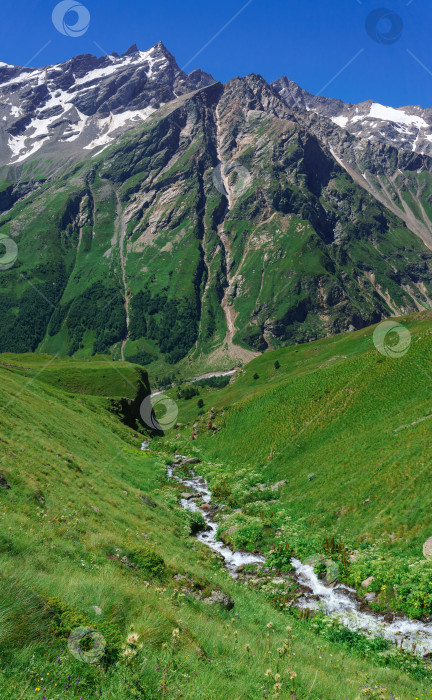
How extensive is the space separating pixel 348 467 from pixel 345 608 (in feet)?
49.9

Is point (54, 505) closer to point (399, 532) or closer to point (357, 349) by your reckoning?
point (399, 532)

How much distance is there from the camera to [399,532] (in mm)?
22203

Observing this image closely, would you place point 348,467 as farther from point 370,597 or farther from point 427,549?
point 370,597

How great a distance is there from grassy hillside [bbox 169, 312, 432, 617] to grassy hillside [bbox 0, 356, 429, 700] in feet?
20.7

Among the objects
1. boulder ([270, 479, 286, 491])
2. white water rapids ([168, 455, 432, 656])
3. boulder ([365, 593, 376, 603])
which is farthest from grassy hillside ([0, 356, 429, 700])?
boulder ([270, 479, 286, 491])

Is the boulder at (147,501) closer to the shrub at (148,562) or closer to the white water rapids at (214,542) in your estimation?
the white water rapids at (214,542)

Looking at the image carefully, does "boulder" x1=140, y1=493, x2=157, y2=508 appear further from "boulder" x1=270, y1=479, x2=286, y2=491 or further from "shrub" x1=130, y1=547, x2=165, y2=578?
"shrub" x1=130, y1=547, x2=165, y2=578

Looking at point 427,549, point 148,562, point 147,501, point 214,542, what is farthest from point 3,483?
point 427,549

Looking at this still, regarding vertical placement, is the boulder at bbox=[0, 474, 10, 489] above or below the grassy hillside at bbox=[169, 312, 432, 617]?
above

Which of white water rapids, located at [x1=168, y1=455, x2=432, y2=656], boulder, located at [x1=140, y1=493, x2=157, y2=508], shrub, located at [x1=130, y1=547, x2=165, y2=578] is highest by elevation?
shrub, located at [x1=130, y1=547, x2=165, y2=578]

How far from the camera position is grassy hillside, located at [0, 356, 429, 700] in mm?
5625

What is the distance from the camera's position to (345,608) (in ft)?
61.0

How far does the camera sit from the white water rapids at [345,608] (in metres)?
15.4

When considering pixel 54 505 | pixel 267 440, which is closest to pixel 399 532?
pixel 54 505
